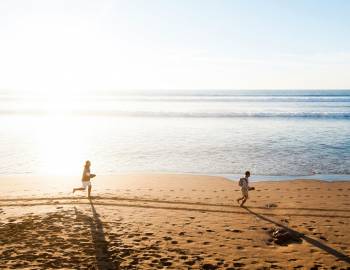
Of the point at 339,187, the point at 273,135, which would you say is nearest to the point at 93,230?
the point at 339,187

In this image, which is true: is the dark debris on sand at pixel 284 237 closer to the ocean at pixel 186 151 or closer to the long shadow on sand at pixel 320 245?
the long shadow on sand at pixel 320 245

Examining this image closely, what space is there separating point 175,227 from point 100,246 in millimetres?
2567

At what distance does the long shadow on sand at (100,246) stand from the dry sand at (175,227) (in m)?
0.03

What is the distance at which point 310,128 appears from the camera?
130 ft

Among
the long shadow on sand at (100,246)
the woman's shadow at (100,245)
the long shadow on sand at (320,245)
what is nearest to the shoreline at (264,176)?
the long shadow on sand at (320,245)

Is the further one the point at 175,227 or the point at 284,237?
the point at 175,227

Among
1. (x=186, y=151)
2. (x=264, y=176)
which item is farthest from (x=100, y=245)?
(x=186, y=151)

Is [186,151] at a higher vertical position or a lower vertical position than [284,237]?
higher

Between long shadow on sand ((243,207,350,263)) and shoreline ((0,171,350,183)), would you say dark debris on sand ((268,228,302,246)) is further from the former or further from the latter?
shoreline ((0,171,350,183))

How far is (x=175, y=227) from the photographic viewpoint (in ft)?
36.8

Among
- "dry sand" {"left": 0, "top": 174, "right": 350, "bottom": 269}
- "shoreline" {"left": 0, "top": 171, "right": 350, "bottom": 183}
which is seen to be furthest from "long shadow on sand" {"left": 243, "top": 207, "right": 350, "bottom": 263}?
"shoreline" {"left": 0, "top": 171, "right": 350, "bottom": 183}

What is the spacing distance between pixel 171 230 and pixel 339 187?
9898 mm

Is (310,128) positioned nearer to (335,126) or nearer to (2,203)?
(335,126)

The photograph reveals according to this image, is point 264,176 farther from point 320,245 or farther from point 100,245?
point 100,245
